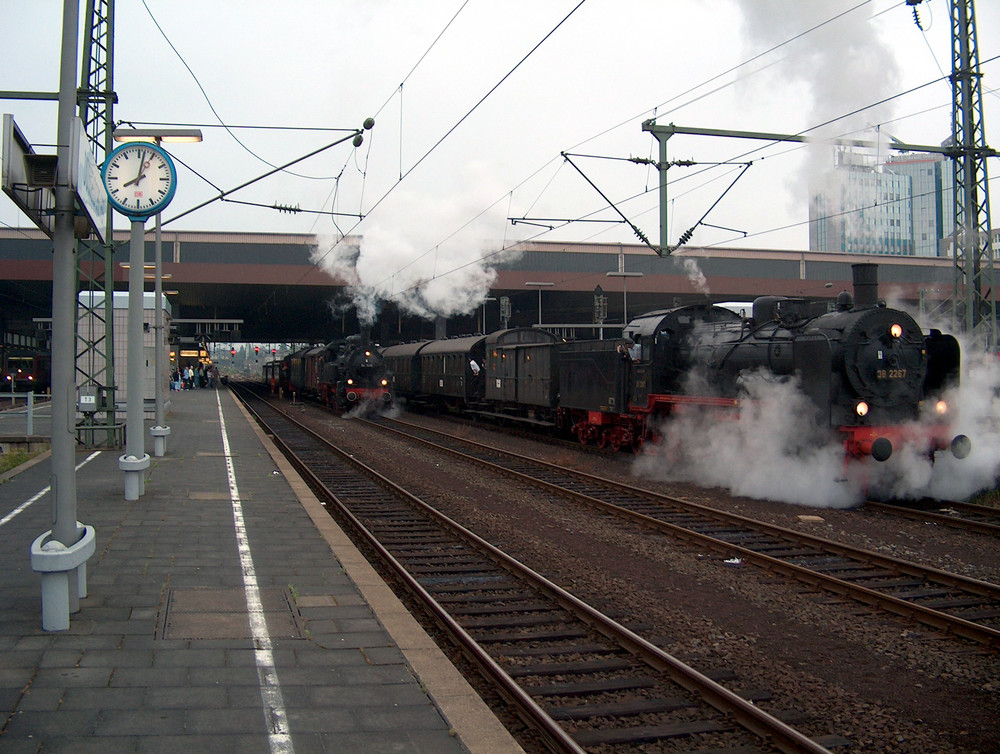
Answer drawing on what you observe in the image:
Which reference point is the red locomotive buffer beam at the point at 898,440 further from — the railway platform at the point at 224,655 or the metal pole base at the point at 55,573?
the metal pole base at the point at 55,573

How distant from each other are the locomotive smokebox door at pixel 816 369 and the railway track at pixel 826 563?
2.13 m

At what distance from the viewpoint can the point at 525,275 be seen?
3678cm

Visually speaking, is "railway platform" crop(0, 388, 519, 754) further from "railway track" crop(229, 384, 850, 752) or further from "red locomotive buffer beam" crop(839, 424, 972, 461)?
"red locomotive buffer beam" crop(839, 424, 972, 461)

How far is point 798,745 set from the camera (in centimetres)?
388

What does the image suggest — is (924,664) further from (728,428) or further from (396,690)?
(728,428)

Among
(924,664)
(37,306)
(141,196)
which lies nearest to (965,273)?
(924,664)

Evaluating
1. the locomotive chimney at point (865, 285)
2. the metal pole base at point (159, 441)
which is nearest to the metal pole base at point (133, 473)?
the metal pole base at point (159, 441)

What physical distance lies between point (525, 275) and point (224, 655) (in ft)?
108


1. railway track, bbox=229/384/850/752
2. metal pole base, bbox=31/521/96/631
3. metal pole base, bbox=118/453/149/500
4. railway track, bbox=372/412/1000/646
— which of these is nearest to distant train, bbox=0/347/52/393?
metal pole base, bbox=118/453/149/500

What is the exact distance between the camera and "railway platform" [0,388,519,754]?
3.70 meters

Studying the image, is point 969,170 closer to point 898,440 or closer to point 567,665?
point 898,440

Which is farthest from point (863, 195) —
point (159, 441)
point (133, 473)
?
point (133, 473)

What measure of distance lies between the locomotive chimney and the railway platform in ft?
25.3

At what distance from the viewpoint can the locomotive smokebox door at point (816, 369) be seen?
34.7ft
